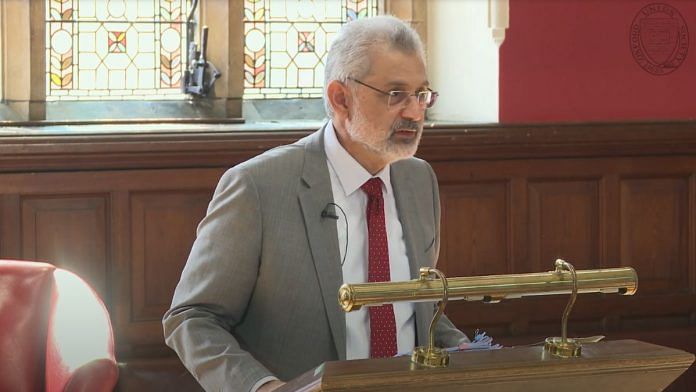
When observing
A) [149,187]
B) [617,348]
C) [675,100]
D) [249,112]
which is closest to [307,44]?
[249,112]

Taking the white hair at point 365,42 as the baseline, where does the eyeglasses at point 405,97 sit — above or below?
below

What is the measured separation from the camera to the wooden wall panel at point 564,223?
15.1 feet

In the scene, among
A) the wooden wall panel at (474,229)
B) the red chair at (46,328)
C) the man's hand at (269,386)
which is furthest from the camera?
the wooden wall panel at (474,229)

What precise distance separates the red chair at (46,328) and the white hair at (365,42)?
1.01 meters

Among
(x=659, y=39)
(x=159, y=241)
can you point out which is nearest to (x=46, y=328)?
(x=159, y=241)

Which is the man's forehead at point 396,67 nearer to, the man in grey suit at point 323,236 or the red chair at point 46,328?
the man in grey suit at point 323,236

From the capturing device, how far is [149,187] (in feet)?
13.5

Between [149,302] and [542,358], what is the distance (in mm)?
2754

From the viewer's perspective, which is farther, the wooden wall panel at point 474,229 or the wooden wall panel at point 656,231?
the wooden wall panel at point 656,231

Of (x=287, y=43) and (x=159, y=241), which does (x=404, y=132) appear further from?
(x=287, y=43)

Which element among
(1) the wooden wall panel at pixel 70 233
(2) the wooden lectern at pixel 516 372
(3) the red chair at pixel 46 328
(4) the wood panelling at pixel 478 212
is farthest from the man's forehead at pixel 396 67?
(1) the wooden wall panel at pixel 70 233

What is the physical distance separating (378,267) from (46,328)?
1122 mm

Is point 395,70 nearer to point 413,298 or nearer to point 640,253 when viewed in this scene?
point 413,298

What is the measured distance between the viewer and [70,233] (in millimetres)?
4074
